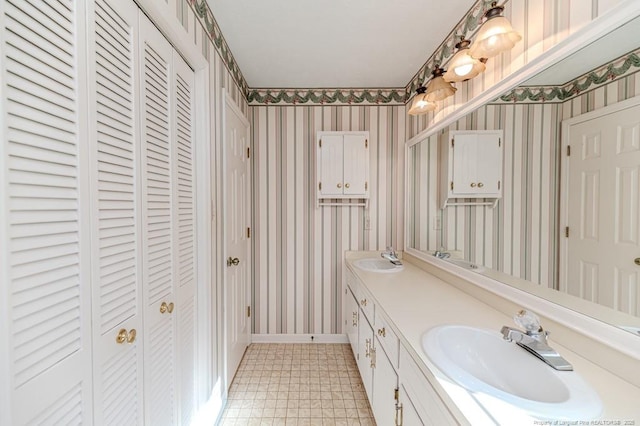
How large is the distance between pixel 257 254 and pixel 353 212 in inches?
41.0

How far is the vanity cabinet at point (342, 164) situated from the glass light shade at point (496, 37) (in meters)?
1.26

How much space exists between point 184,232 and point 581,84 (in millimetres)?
1758

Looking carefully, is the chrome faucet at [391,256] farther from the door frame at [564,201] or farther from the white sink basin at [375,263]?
the door frame at [564,201]

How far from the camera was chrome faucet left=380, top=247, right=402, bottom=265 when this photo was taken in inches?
91.0

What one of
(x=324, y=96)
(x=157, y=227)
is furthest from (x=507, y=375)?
(x=324, y=96)

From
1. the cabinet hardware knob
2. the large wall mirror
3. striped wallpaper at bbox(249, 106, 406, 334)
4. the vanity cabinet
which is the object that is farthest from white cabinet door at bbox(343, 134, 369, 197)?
the cabinet hardware knob

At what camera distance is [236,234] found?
2135mm

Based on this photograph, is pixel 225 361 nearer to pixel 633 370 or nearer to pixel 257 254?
pixel 257 254

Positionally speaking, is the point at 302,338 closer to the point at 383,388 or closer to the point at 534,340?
the point at 383,388

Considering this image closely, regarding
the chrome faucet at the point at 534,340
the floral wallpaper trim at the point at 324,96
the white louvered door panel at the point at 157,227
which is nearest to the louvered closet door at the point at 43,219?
the white louvered door panel at the point at 157,227

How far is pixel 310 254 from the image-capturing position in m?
2.65

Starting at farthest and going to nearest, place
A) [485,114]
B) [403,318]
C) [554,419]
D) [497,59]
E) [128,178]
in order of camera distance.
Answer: [485,114] < [497,59] < [403,318] < [128,178] < [554,419]

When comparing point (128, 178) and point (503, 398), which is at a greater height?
point (128, 178)

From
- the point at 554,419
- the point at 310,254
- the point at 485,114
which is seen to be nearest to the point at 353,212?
the point at 310,254
